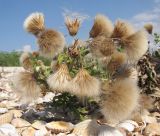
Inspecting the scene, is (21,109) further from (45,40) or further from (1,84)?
(1,84)

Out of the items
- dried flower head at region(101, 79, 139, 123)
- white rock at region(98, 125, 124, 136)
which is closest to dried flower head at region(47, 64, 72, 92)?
dried flower head at region(101, 79, 139, 123)

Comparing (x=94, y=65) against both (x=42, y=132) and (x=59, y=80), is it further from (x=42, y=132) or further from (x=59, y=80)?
(x=42, y=132)

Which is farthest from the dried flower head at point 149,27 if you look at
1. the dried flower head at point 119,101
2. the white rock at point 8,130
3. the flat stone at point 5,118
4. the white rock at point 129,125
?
the white rock at point 8,130

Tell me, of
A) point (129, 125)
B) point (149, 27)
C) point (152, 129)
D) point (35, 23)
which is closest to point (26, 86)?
point (35, 23)

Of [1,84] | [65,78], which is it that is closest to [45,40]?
[65,78]

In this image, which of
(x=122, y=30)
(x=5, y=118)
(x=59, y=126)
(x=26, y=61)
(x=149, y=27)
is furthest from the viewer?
(x=149, y=27)

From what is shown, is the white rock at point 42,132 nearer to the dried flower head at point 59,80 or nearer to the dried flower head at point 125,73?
the dried flower head at point 59,80
